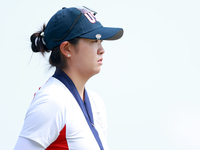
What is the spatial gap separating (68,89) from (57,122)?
0.23 metres

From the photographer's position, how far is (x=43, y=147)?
1419mm

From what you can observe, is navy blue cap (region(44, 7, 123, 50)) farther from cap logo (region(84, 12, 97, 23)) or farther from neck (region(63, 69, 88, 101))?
neck (region(63, 69, 88, 101))

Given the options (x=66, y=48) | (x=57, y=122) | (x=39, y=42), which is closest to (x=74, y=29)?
(x=66, y=48)

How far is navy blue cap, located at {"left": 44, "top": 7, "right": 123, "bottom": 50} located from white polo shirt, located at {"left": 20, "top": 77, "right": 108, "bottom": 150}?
0.70ft

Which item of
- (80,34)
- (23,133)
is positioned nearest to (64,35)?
(80,34)

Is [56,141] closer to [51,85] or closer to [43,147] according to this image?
[43,147]

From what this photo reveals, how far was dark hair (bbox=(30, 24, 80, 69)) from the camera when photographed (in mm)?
1629

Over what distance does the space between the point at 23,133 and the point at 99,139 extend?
38cm

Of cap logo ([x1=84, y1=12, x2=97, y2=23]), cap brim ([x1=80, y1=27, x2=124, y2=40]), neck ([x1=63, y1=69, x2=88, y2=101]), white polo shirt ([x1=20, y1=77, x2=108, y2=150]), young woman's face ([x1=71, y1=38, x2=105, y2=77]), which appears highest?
cap logo ([x1=84, y1=12, x2=97, y2=23])

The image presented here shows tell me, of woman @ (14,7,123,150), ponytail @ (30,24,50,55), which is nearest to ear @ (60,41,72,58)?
woman @ (14,7,123,150)

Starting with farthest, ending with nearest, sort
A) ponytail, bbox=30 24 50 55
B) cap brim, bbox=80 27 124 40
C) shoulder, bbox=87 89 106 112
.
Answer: shoulder, bbox=87 89 106 112, ponytail, bbox=30 24 50 55, cap brim, bbox=80 27 124 40

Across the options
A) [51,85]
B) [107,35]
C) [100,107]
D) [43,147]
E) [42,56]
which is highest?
[107,35]

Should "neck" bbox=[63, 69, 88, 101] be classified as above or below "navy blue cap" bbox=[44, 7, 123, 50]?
below

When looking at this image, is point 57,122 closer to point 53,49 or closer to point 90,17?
point 53,49
